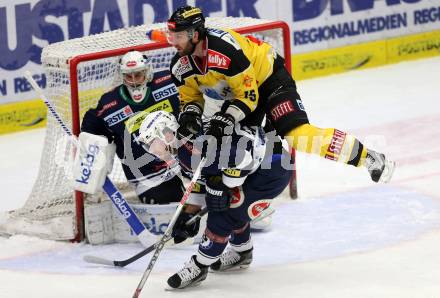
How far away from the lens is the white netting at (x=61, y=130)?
244 inches

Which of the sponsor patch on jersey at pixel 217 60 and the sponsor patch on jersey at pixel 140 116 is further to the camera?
the sponsor patch on jersey at pixel 140 116

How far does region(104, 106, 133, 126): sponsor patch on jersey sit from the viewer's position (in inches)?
242

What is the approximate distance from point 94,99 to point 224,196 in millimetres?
1441

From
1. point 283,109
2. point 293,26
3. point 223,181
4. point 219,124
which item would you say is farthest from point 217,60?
point 293,26

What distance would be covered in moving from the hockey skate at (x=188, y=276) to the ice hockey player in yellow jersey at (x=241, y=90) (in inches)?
23.7

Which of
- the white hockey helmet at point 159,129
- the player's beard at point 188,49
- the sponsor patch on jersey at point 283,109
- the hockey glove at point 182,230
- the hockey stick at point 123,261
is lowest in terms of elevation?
the hockey stick at point 123,261

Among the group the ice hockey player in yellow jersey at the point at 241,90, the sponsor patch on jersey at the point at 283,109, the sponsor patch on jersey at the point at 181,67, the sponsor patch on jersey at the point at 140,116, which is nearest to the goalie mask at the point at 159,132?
the ice hockey player in yellow jersey at the point at 241,90

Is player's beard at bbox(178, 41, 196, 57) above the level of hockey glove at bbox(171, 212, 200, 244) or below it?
above

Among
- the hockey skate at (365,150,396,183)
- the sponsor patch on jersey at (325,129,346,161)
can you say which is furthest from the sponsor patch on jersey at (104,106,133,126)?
the hockey skate at (365,150,396,183)

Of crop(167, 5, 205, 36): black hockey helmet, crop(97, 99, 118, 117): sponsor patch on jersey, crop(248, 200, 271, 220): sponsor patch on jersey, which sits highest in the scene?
crop(167, 5, 205, 36): black hockey helmet

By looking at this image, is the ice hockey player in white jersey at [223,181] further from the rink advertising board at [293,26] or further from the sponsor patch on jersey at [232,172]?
the rink advertising board at [293,26]

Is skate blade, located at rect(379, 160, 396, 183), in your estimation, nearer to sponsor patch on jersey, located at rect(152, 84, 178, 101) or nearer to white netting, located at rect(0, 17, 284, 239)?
sponsor patch on jersey, located at rect(152, 84, 178, 101)

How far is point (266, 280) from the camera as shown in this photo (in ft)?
17.8

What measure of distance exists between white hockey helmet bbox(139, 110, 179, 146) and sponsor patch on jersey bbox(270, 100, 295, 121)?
464 mm
